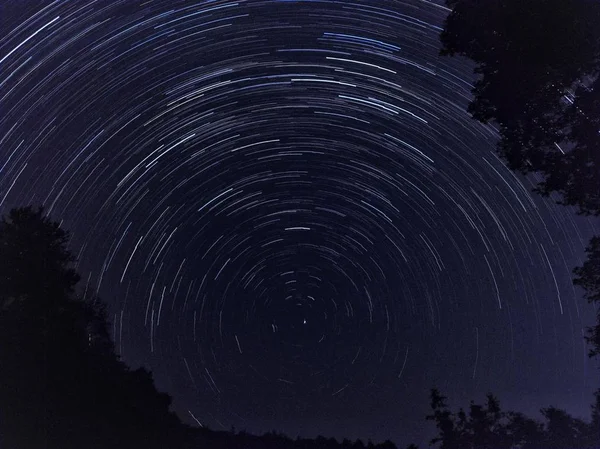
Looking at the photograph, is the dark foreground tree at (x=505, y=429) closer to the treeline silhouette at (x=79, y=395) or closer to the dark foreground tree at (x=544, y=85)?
the treeline silhouette at (x=79, y=395)

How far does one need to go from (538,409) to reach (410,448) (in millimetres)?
2302

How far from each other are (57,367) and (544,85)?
29.6ft

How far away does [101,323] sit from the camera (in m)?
11.0

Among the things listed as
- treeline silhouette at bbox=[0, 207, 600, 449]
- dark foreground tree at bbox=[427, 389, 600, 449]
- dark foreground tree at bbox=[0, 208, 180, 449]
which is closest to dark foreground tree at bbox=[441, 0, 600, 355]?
dark foreground tree at bbox=[427, 389, 600, 449]

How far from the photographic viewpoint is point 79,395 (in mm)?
10047

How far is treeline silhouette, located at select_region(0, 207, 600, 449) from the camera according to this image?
926 cm

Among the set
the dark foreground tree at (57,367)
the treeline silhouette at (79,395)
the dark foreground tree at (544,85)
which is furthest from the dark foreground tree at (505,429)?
the dark foreground tree at (57,367)

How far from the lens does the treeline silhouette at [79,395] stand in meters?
9.26

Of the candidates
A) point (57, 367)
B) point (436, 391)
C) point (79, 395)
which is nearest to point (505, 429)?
point (436, 391)

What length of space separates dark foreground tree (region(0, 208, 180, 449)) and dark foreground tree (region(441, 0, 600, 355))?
714cm

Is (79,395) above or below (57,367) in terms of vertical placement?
below

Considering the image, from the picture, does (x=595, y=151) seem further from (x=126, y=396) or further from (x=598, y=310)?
(x=126, y=396)

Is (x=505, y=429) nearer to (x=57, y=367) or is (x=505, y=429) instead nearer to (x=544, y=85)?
(x=544, y=85)

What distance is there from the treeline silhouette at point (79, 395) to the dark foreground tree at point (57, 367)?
0.02 metres
